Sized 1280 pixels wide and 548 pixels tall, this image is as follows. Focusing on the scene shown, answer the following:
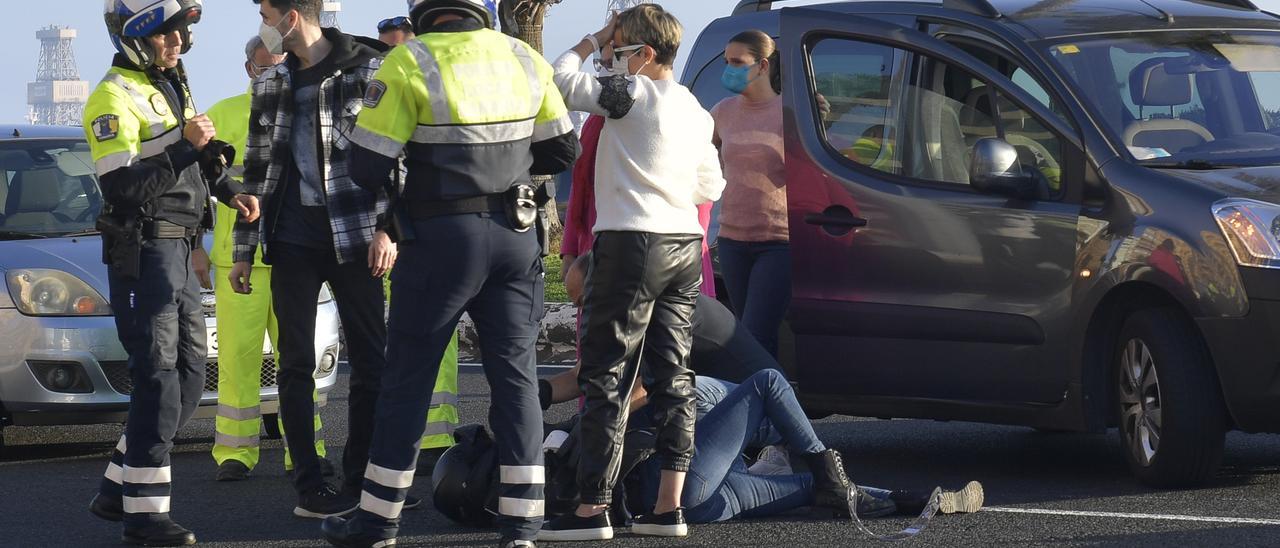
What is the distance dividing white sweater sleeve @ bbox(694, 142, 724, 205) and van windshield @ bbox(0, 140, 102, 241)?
3.53 meters

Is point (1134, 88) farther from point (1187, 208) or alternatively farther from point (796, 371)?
point (796, 371)

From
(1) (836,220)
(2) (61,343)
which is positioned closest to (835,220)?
(1) (836,220)

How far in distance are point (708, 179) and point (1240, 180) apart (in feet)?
5.88

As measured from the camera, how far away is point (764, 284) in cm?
747

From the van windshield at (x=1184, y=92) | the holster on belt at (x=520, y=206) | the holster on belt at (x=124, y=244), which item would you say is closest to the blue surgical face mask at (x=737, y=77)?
the van windshield at (x=1184, y=92)

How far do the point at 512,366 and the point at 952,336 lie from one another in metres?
2.09

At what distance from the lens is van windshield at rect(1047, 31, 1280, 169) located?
6.81m

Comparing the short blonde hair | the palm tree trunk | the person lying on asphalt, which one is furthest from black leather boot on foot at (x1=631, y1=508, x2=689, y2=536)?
the palm tree trunk

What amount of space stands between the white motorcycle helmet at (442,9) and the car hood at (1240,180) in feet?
8.19

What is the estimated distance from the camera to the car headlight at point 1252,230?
20.2ft

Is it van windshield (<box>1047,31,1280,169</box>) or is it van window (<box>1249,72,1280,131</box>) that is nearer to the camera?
van windshield (<box>1047,31,1280,169</box>)

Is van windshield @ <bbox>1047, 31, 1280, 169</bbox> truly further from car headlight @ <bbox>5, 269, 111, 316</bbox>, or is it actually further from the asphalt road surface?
car headlight @ <bbox>5, 269, 111, 316</bbox>

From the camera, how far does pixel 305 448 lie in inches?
255

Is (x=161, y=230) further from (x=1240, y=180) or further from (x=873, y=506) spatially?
(x=1240, y=180)
